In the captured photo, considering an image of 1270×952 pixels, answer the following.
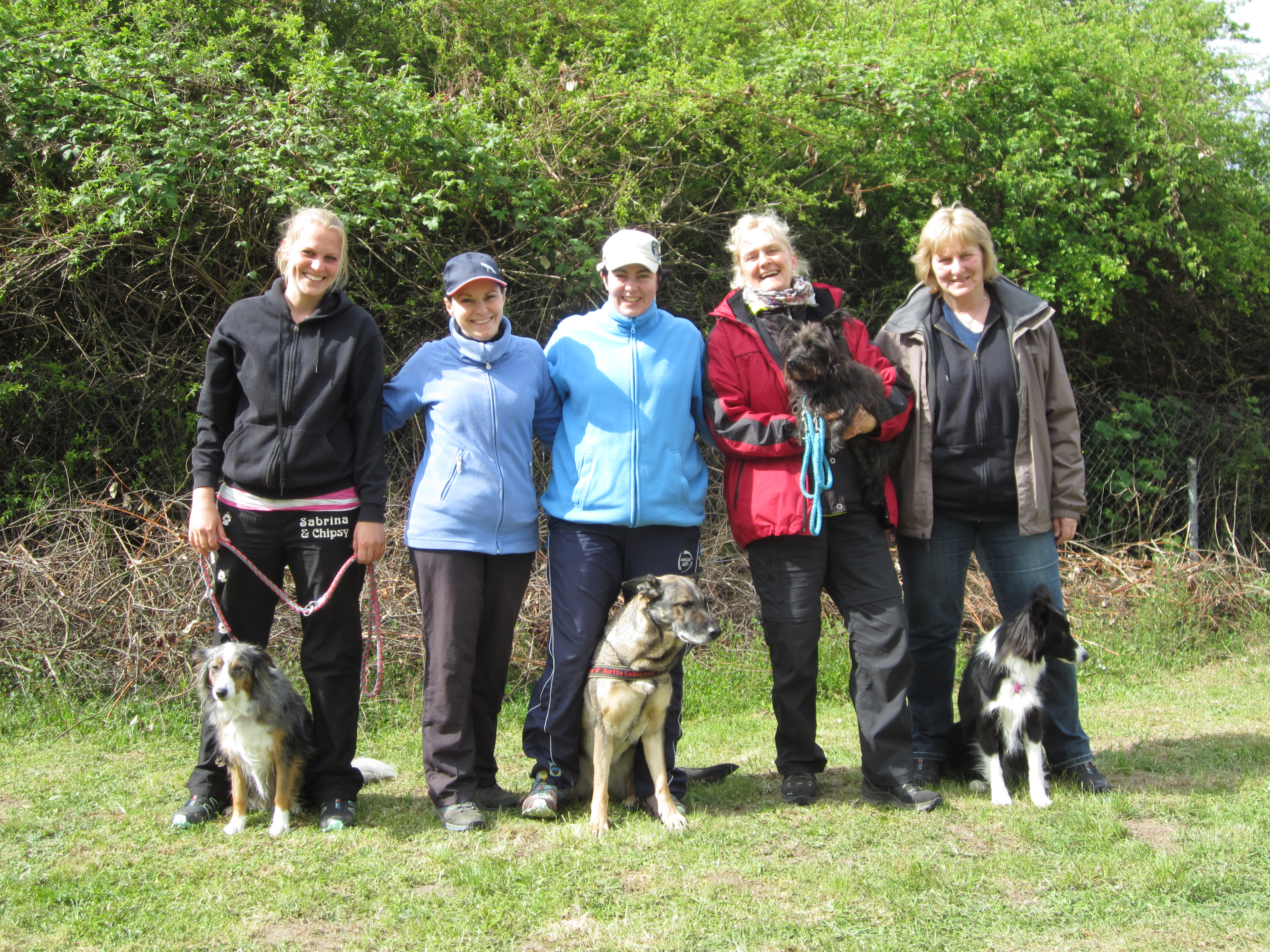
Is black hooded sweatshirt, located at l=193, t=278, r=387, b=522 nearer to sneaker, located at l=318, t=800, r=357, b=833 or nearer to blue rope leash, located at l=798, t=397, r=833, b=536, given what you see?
sneaker, located at l=318, t=800, r=357, b=833

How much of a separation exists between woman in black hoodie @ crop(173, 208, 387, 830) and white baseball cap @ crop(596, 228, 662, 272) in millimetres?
970

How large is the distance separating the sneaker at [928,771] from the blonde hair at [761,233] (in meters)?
2.06

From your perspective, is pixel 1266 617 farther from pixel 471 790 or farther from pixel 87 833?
pixel 87 833

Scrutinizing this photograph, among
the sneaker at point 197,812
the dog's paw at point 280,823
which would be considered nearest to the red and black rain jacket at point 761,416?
the dog's paw at point 280,823

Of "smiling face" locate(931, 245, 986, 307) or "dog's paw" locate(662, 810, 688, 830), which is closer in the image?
"dog's paw" locate(662, 810, 688, 830)

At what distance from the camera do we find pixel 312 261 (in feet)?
11.5

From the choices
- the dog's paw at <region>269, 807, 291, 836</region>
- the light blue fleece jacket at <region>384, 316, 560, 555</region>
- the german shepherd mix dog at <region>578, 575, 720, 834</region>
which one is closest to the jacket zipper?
the light blue fleece jacket at <region>384, 316, 560, 555</region>

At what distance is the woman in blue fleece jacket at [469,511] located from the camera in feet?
11.7

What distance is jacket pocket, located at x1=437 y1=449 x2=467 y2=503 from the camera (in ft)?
11.7

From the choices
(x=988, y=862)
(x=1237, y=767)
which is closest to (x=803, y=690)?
(x=988, y=862)

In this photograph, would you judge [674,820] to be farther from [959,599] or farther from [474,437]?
[474,437]

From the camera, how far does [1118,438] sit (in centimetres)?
766

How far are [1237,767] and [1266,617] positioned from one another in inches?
130

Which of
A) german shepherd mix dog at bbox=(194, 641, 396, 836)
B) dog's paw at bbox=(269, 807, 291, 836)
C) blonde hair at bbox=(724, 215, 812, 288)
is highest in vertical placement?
Result: blonde hair at bbox=(724, 215, 812, 288)
